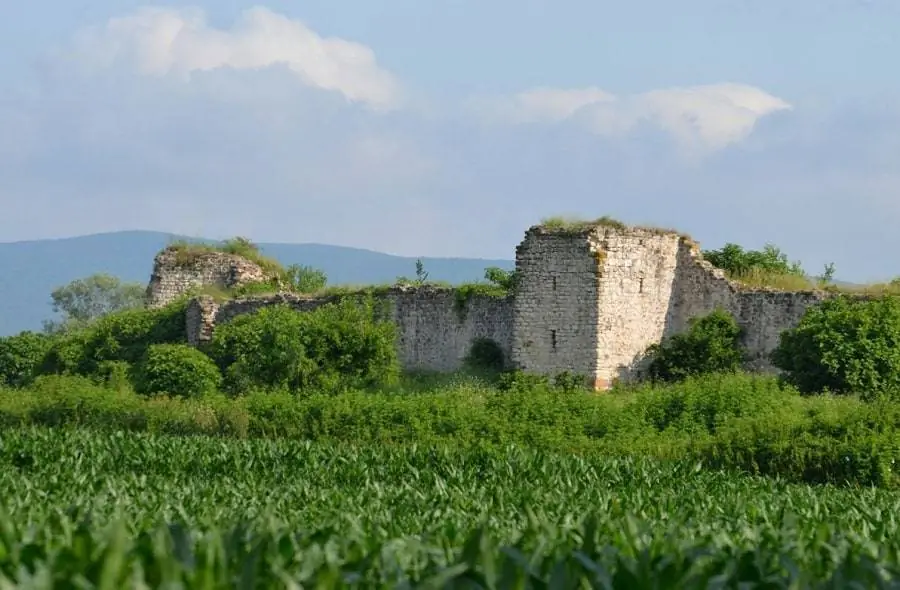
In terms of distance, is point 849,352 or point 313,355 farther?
point 313,355

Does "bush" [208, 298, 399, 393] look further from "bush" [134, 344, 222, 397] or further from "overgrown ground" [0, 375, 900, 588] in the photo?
"overgrown ground" [0, 375, 900, 588]

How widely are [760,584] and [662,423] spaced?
53.8 ft

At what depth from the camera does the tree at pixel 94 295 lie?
9069cm

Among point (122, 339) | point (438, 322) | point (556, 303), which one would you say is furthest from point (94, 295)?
point (556, 303)

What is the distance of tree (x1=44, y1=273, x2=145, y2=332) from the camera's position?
90.7 m

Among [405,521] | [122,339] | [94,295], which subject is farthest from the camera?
[94,295]

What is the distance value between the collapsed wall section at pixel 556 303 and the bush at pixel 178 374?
5462 mm

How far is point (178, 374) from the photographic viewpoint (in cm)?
2778

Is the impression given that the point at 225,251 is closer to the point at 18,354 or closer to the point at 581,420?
the point at 18,354

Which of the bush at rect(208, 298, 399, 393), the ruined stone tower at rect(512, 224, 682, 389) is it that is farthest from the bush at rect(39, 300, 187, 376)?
the ruined stone tower at rect(512, 224, 682, 389)

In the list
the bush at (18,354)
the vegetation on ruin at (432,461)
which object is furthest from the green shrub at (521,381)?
the bush at (18,354)

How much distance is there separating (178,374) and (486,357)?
5415 mm

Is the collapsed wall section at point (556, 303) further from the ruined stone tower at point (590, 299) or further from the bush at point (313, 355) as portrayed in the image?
the bush at point (313, 355)

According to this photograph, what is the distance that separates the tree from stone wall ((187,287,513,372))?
62.3m
